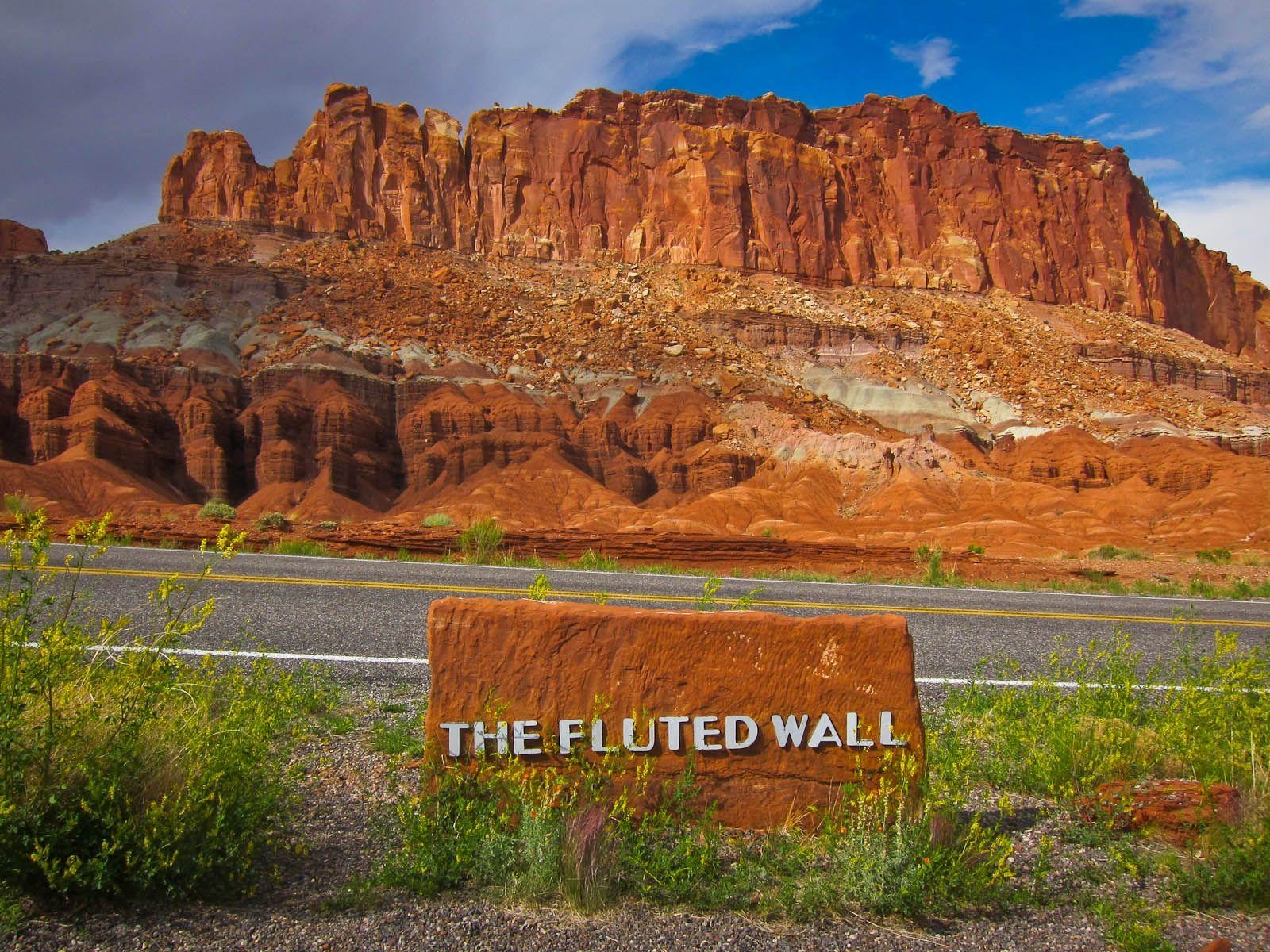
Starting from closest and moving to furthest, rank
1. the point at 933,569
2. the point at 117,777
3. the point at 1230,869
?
the point at 117,777 < the point at 1230,869 < the point at 933,569

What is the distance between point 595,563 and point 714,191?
2685 inches

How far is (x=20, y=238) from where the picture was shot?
69062mm

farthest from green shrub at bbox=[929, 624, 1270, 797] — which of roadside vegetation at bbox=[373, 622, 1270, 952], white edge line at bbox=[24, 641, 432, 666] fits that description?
white edge line at bbox=[24, 641, 432, 666]

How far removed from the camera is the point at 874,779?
3898 mm

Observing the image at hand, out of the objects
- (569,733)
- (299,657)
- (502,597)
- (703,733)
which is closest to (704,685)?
(703,733)

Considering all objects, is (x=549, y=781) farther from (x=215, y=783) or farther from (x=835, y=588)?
(x=835, y=588)

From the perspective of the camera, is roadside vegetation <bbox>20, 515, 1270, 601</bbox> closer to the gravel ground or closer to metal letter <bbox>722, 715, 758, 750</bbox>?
metal letter <bbox>722, 715, 758, 750</bbox>

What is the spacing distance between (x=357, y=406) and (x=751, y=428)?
71.1 ft

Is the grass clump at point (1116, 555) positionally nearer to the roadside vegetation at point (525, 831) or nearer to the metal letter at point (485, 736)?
the roadside vegetation at point (525, 831)

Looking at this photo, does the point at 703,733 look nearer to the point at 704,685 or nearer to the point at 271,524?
the point at 704,685

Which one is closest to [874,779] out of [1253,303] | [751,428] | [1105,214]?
[751,428]

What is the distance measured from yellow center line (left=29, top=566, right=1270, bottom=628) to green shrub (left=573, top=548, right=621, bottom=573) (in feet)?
13.4

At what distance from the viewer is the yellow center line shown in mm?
10555

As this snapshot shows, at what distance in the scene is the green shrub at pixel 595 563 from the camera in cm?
1556
